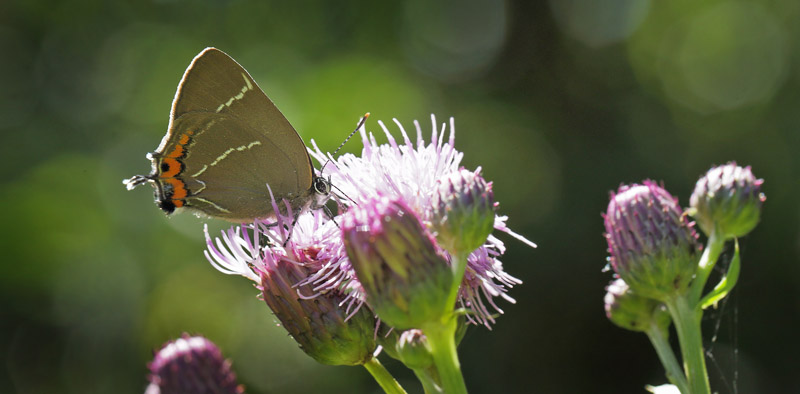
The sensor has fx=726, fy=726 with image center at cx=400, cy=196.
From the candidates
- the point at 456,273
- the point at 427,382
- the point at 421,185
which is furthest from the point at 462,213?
the point at 427,382

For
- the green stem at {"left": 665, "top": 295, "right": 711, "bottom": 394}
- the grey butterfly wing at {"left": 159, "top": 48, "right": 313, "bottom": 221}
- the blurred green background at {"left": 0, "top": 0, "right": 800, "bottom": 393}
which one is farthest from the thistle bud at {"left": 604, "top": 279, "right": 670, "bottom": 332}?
the blurred green background at {"left": 0, "top": 0, "right": 800, "bottom": 393}

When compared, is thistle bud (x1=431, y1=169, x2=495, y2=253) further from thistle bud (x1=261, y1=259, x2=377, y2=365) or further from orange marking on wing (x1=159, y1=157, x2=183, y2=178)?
orange marking on wing (x1=159, y1=157, x2=183, y2=178)

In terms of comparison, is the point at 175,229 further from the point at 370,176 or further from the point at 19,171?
the point at 370,176

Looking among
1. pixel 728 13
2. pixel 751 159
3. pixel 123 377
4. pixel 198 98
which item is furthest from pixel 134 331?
pixel 728 13

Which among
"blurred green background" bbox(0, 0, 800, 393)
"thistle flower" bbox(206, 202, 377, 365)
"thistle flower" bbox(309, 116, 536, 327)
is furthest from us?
"blurred green background" bbox(0, 0, 800, 393)

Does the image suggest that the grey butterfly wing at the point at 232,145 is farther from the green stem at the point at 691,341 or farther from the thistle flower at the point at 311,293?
the green stem at the point at 691,341
